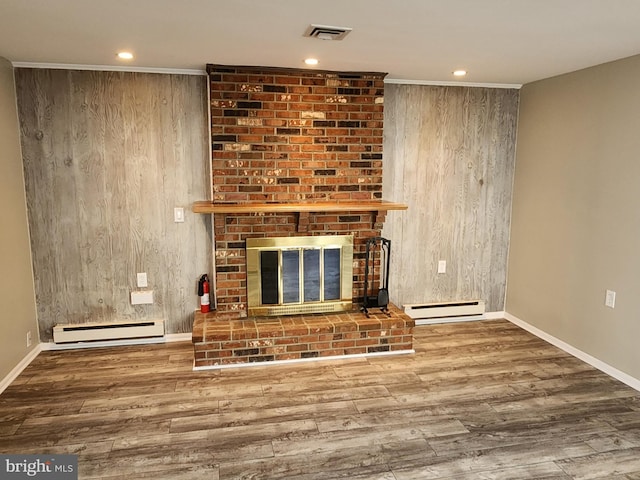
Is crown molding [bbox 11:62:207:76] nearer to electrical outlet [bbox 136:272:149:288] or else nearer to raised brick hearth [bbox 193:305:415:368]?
electrical outlet [bbox 136:272:149:288]

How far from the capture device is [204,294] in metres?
3.83

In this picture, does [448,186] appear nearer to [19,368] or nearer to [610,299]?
[610,299]

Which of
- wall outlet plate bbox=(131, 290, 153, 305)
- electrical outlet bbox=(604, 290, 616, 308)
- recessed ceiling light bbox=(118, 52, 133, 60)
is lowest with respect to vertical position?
wall outlet plate bbox=(131, 290, 153, 305)

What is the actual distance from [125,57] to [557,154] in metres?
3.39

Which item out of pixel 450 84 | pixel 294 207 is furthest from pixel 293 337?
pixel 450 84

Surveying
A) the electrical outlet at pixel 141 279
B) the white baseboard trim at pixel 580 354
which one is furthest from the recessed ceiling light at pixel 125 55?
the white baseboard trim at pixel 580 354

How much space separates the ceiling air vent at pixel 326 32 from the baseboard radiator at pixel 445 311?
2.57 m

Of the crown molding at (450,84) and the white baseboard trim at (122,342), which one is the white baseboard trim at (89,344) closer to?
the white baseboard trim at (122,342)

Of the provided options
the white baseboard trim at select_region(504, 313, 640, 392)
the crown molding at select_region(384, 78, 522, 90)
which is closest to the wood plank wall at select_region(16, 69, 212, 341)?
the crown molding at select_region(384, 78, 522, 90)

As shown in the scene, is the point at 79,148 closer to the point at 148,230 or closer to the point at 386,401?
the point at 148,230

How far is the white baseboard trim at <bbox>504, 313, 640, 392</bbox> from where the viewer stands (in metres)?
3.18

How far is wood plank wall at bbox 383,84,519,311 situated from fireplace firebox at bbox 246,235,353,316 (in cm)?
59

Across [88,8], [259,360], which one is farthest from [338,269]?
[88,8]

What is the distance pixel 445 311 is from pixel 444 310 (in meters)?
0.02
